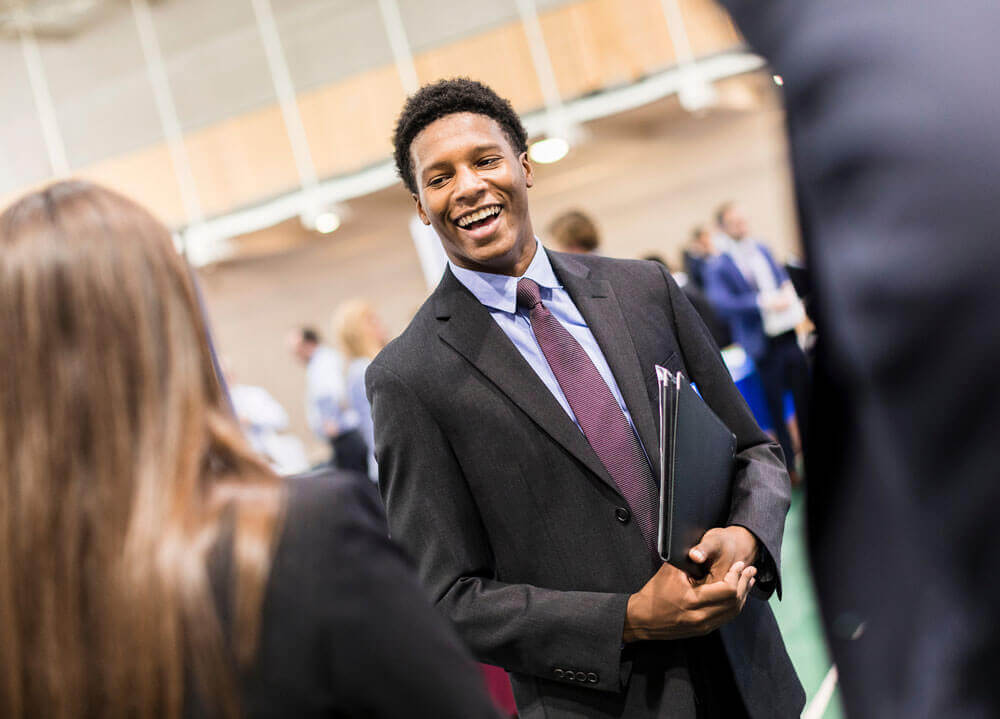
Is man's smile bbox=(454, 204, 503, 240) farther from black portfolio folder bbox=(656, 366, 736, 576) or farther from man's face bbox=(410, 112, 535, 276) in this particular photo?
black portfolio folder bbox=(656, 366, 736, 576)

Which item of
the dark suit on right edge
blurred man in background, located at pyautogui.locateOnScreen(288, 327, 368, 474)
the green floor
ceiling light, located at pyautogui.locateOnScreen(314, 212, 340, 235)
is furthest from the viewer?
ceiling light, located at pyautogui.locateOnScreen(314, 212, 340, 235)

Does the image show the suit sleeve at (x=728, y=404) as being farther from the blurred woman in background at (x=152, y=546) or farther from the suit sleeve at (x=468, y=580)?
the blurred woman in background at (x=152, y=546)

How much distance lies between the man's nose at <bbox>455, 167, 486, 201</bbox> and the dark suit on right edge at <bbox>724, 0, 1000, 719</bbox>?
1.21 metres

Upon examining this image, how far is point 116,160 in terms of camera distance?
1151cm

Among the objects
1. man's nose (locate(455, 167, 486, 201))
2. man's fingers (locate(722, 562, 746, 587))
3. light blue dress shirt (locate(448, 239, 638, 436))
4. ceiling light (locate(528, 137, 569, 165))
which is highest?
ceiling light (locate(528, 137, 569, 165))

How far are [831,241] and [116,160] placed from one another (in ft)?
40.8

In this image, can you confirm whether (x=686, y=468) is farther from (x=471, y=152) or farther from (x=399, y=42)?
(x=399, y=42)

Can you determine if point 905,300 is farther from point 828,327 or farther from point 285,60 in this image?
point 285,60

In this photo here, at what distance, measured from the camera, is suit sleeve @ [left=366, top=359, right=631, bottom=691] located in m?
1.57

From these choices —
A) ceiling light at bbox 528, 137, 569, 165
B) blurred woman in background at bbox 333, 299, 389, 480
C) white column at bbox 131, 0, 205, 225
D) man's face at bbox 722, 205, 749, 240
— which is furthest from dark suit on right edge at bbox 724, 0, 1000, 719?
white column at bbox 131, 0, 205, 225

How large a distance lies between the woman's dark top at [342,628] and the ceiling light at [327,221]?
10660 mm

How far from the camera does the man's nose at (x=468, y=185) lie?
5.86 ft

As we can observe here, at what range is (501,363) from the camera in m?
1.71

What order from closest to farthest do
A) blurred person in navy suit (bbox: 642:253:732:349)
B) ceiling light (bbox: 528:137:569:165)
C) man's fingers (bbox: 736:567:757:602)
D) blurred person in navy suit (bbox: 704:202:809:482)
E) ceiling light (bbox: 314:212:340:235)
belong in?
man's fingers (bbox: 736:567:757:602)
blurred person in navy suit (bbox: 642:253:732:349)
blurred person in navy suit (bbox: 704:202:809:482)
ceiling light (bbox: 528:137:569:165)
ceiling light (bbox: 314:212:340:235)
